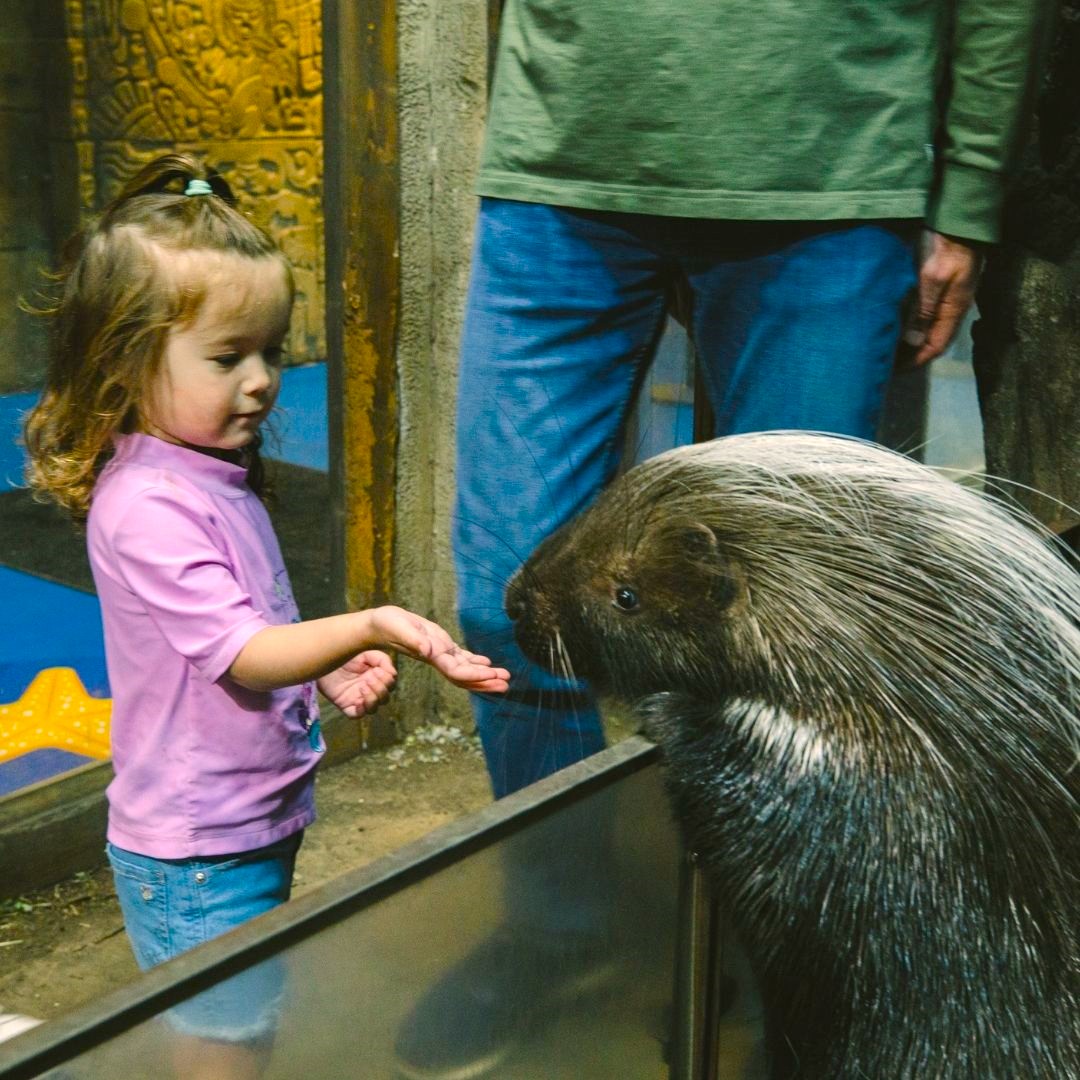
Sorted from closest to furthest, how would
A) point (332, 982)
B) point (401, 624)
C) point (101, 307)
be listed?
1. point (332, 982)
2. point (401, 624)
3. point (101, 307)

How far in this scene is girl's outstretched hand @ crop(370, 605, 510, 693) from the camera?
100cm

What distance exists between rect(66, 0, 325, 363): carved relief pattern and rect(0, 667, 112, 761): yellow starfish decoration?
0.62m

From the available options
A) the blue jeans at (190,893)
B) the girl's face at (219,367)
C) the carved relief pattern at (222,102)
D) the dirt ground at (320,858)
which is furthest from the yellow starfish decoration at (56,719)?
the girl's face at (219,367)

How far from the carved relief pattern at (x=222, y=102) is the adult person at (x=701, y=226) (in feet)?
2.51

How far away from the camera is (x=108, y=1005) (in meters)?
0.59

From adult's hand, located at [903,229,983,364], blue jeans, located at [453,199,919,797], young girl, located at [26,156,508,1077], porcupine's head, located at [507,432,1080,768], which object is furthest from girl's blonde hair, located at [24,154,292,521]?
adult's hand, located at [903,229,983,364]

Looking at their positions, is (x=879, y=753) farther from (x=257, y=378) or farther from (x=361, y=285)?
(x=361, y=285)

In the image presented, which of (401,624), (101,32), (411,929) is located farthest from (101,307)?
(101,32)

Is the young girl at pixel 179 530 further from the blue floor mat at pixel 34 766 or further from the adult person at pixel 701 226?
the blue floor mat at pixel 34 766

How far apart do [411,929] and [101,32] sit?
152 centimetres

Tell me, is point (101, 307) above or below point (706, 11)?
below

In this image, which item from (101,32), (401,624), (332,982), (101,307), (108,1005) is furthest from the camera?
(101,32)

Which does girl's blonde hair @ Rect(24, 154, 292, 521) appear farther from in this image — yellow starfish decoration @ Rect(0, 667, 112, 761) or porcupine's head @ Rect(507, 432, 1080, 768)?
yellow starfish decoration @ Rect(0, 667, 112, 761)

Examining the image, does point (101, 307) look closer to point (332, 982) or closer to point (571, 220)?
point (571, 220)
